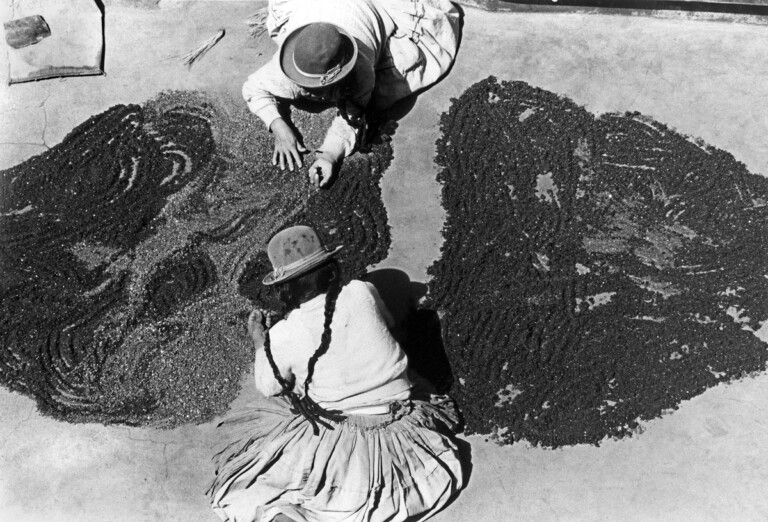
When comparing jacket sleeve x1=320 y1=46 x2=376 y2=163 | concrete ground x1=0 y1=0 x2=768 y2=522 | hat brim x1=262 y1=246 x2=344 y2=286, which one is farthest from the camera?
jacket sleeve x1=320 y1=46 x2=376 y2=163

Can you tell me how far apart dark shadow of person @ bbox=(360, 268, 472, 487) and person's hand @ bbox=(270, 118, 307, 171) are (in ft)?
2.54

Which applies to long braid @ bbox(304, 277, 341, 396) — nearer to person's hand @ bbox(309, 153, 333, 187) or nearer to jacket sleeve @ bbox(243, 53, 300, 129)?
person's hand @ bbox(309, 153, 333, 187)

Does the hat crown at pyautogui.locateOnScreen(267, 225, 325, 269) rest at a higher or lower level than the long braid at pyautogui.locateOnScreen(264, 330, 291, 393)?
higher

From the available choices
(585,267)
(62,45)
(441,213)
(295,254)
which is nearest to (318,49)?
(441,213)

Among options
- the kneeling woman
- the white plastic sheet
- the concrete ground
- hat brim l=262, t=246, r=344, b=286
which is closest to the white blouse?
the kneeling woman

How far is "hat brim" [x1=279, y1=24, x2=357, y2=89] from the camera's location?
146 inches

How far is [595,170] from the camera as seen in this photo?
4.07 metres

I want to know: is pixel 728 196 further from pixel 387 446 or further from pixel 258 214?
pixel 258 214

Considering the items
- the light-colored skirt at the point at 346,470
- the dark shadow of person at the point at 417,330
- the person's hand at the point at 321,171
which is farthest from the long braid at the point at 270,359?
the person's hand at the point at 321,171

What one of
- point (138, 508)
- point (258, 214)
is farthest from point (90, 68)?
point (138, 508)

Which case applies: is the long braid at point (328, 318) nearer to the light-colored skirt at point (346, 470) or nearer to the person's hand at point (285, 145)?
the light-colored skirt at point (346, 470)

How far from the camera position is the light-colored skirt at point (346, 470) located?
10.6 feet

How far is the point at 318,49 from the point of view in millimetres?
3604

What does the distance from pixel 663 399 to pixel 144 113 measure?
127 inches
